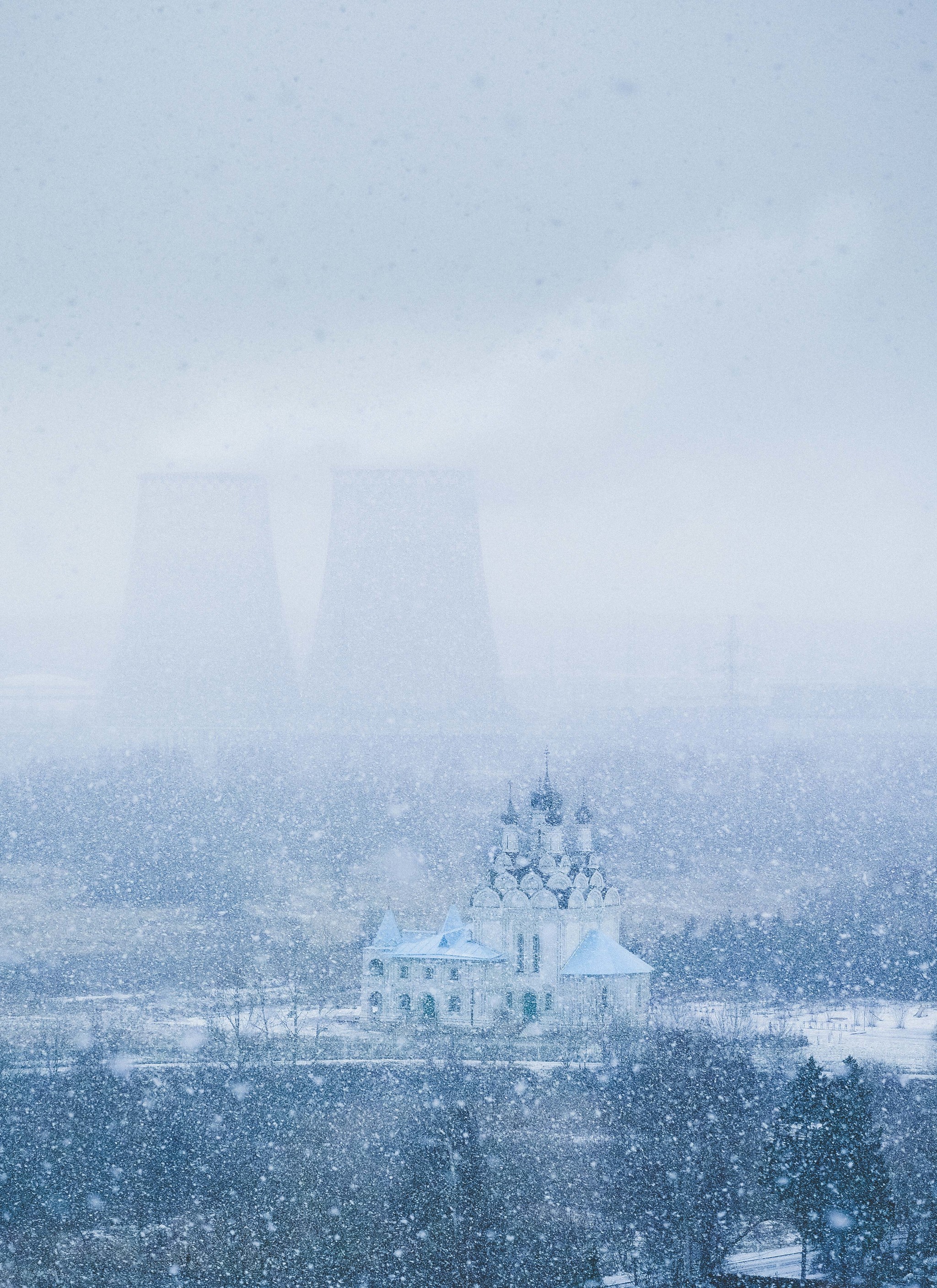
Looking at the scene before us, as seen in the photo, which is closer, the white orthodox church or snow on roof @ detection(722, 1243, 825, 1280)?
snow on roof @ detection(722, 1243, 825, 1280)

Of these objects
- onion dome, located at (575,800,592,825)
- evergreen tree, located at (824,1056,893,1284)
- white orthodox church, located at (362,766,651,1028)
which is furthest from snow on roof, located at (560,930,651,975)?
evergreen tree, located at (824,1056,893,1284)

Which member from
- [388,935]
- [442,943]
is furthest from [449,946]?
[388,935]

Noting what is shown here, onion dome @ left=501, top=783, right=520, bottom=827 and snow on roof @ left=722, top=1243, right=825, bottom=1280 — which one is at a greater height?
onion dome @ left=501, top=783, right=520, bottom=827

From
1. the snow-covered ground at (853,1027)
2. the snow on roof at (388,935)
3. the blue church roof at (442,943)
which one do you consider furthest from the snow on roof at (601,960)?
the snow on roof at (388,935)

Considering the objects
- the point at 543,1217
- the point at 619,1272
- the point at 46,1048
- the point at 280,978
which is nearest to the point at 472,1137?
the point at 543,1217

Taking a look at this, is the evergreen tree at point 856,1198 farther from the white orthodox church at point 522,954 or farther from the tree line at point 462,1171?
the white orthodox church at point 522,954

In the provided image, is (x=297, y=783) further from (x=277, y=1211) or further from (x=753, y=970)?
(x=277, y=1211)

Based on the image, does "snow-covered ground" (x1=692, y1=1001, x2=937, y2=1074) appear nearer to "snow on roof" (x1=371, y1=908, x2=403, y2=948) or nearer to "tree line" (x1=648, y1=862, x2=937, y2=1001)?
"tree line" (x1=648, y1=862, x2=937, y2=1001)

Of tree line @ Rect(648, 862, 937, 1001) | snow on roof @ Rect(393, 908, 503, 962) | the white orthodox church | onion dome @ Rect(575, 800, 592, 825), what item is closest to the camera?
the white orthodox church
